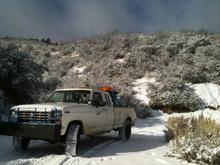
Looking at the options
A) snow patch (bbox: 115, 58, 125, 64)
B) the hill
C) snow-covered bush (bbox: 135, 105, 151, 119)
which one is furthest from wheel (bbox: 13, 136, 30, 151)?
snow patch (bbox: 115, 58, 125, 64)

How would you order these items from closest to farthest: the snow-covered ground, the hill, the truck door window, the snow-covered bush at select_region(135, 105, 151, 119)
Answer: the snow-covered ground
the truck door window
the hill
the snow-covered bush at select_region(135, 105, 151, 119)

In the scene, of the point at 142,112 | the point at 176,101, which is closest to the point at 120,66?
the point at 176,101

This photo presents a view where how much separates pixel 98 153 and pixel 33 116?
2079mm

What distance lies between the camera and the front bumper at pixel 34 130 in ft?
24.3

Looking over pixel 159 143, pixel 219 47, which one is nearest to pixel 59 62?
pixel 219 47

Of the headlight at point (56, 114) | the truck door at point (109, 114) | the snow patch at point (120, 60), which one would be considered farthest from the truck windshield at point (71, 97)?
the snow patch at point (120, 60)

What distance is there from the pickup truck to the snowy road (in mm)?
420

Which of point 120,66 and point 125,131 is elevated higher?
point 120,66

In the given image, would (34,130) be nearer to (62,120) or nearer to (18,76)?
(62,120)

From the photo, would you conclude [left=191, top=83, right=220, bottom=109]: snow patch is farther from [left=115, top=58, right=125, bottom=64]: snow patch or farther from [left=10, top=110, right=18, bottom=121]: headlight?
[left=10, top=110, right=18, bottom=121]: headlight

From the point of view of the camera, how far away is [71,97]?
378 inches

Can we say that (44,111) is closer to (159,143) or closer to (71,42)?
(159,143)

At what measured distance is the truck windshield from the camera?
943cm

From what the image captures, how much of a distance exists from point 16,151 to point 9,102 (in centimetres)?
681
